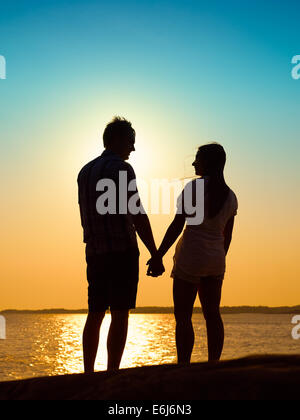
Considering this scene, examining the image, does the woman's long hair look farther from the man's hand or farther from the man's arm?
the man's hand

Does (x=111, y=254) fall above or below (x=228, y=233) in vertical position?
below

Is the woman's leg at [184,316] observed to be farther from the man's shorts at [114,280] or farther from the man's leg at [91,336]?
the man's leg at [91,336]

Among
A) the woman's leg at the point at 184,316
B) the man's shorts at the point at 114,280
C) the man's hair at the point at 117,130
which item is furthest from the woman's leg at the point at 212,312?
the man's hair at the point at 117,130

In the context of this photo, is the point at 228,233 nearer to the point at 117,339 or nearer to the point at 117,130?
the point at 117,130

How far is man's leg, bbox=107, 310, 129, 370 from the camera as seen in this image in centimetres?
449

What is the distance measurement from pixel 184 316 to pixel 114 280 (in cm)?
86

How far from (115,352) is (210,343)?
40.1 inches

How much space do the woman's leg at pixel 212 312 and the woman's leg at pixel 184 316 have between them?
101 millimetres

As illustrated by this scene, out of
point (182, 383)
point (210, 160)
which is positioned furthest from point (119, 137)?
point (182, 383)

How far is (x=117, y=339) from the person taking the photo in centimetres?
449

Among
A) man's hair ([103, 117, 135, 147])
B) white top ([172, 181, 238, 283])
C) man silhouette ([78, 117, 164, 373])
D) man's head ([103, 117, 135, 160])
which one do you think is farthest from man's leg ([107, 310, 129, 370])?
man's hair ([103, 117, 135, 147])

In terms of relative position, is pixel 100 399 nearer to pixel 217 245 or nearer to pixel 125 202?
pixel 125 202
